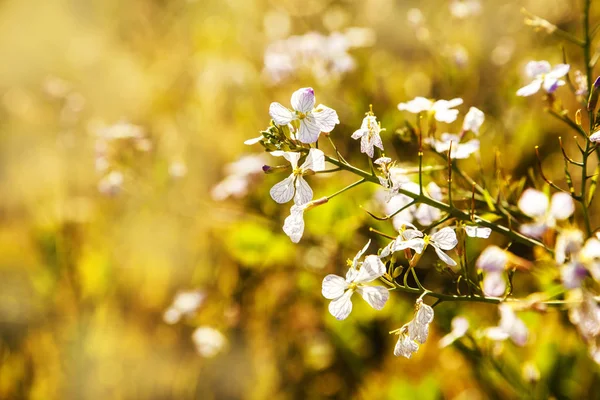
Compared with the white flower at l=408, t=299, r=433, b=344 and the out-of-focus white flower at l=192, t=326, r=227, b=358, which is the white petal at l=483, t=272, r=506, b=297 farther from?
the out-of-focus white flower at l=192, t=326, r=227, b=358

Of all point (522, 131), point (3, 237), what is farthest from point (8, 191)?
point (522, 131)

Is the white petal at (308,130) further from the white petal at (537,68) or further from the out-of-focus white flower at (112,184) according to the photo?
the out-of-focus white flower at (112,184)

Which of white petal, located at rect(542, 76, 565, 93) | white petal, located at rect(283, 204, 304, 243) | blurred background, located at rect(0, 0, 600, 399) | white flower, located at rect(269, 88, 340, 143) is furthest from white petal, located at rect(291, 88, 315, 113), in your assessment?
A: blurred background, located at rect(0, 0, 600, 399)

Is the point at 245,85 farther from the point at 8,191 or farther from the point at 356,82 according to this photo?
the point at 8,191

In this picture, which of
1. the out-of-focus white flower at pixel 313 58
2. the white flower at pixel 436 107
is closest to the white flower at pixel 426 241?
the white flower at pixel 436 107

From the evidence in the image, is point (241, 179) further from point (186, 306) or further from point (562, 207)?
point (562, 207)
